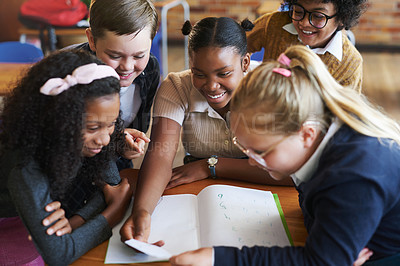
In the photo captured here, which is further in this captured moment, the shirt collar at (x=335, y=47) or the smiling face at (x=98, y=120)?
the shirt collar at (x=335, y=47)

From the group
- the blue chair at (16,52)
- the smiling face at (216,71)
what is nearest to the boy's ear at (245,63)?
the smiling face at (216,71)

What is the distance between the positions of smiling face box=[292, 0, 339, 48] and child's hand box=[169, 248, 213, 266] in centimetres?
109

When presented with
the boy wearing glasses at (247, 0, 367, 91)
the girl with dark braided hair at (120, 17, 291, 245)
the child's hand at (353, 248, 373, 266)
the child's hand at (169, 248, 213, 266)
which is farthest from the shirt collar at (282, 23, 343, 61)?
the child's hand at (169, 248, 213, 266)

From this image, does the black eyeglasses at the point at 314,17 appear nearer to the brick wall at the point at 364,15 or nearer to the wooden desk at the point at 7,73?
the wooden desk at the point at 7,73

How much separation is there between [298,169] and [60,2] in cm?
361

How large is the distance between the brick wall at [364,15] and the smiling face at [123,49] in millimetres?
3510

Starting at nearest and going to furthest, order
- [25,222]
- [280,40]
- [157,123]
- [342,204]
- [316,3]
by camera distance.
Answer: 1. [342,204]
2. [25,222]
3. [157,123]
4. [316,3]
5. [280,40]

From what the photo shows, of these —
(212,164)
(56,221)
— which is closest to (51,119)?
(56,221)

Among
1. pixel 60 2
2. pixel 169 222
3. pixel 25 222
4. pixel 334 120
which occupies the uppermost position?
pixel 334 120

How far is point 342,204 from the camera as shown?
0.75 m

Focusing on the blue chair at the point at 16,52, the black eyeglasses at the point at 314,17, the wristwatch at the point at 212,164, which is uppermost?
the black eyeglasses at the point at 314,17

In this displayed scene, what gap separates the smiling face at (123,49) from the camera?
1.26 m

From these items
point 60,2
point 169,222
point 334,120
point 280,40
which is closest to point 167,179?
point 169,222

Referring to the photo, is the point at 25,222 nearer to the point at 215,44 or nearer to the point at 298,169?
the point at 298,169
